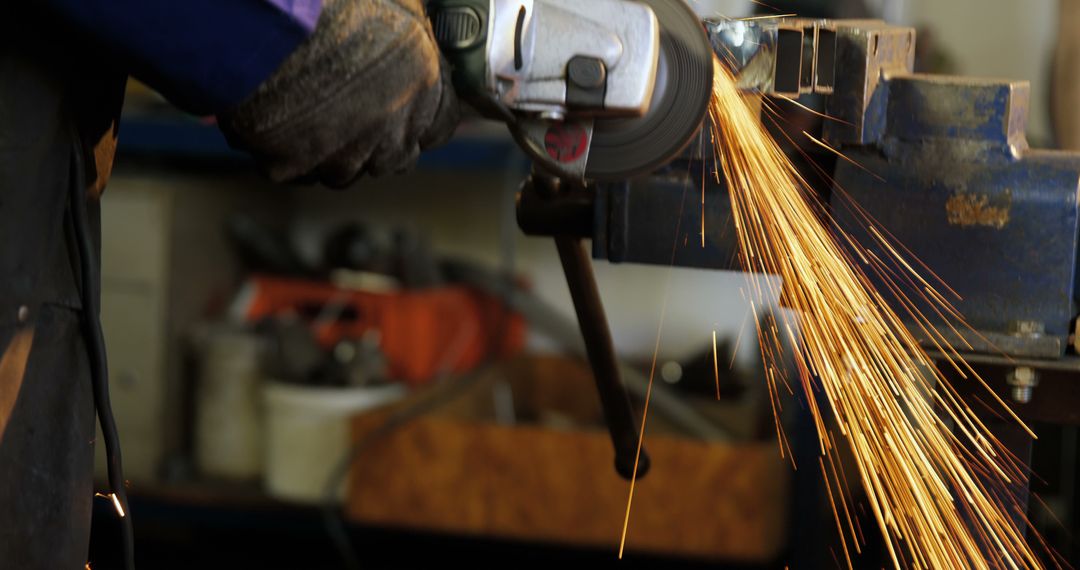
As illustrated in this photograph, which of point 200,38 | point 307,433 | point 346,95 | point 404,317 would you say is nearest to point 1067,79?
point 404,317

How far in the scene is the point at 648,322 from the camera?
325 cm

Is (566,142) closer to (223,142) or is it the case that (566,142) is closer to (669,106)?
(669,106)

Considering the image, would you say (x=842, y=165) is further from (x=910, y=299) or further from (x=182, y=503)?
(x=182, y=503)

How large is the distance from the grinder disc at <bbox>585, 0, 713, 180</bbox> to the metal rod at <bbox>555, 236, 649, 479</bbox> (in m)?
0.20

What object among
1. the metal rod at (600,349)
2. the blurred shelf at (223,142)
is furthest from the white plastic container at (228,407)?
the metal rod at (600,349)

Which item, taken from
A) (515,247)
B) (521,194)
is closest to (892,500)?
(521,194)

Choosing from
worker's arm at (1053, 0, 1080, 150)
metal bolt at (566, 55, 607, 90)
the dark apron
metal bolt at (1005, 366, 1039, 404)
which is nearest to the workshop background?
worker's arm at (1053, 0, 1080, 150)

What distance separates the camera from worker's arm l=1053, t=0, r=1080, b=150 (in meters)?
2.29

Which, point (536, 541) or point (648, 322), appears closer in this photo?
point (536, 541)

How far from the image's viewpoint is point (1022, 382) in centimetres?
94

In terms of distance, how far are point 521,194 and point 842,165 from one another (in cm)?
31

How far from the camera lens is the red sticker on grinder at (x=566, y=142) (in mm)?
917

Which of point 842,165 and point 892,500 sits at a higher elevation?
point 842,165

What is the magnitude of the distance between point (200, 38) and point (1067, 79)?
207 cm
